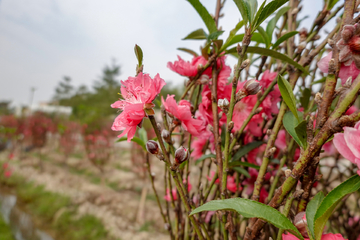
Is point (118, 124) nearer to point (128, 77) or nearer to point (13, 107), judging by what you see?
point (128, 77)

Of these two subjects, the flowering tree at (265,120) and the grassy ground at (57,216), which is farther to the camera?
the grassy ground at (57,216)

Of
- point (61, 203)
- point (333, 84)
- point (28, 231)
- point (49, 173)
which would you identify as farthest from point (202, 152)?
point (49, 173)

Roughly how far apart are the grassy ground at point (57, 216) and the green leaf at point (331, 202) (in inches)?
108

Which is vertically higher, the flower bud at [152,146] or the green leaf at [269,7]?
the green leaf at [269,7]

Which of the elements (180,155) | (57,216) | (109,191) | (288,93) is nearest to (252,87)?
(288,93)

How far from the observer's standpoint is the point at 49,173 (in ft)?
15.0

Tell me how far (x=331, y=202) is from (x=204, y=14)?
0.37m

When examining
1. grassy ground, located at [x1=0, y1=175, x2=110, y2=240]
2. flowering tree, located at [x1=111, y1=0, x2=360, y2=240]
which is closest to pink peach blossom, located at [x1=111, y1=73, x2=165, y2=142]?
flowering tree, located at [x1=111, y1=0, x2=360, y2=240]

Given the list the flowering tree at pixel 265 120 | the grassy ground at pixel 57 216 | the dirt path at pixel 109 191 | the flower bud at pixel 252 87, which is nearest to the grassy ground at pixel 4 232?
the grassy ground at pixel 57 216

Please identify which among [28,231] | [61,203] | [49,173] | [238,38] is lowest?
[28,231]

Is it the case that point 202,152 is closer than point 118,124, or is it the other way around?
point 118,124

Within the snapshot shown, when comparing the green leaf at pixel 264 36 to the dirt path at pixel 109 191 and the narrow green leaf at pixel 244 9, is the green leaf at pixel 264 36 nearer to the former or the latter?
the narrow green leaf at pixel 244 9

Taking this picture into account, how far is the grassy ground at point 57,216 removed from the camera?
2.52 metres

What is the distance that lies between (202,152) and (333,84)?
35cm
